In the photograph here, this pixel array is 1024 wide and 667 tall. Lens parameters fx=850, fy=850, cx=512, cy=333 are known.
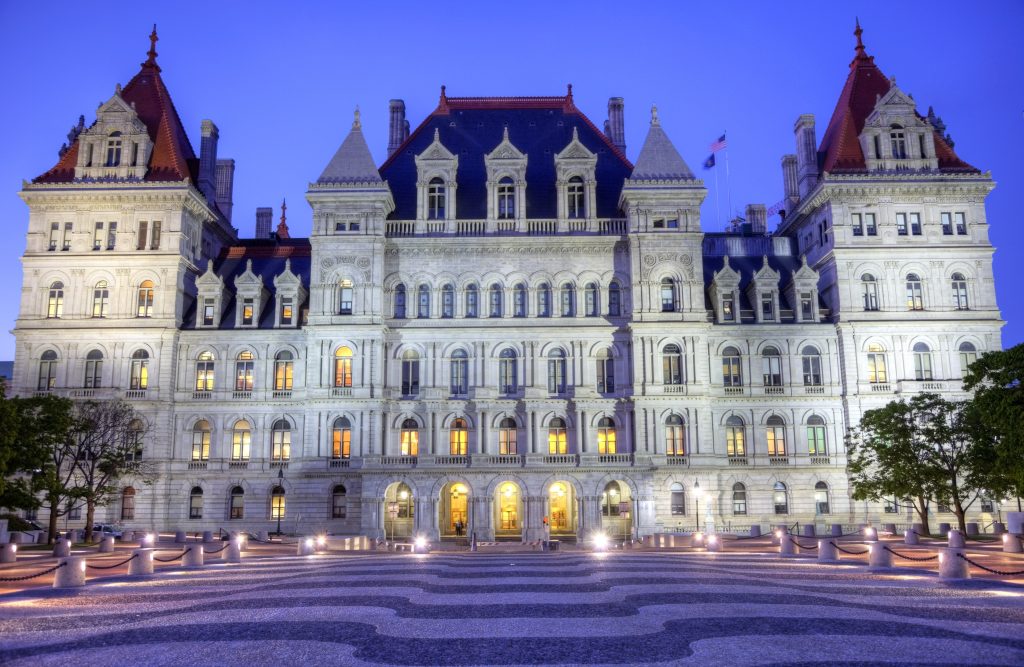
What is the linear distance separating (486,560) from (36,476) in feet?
82.3

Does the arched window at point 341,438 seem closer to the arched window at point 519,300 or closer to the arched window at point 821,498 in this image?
the arched window at point 519,300

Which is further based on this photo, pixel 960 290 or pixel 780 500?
pixel 960 290

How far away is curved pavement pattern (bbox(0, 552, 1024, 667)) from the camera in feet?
46.6

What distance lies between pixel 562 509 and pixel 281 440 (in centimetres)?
1982

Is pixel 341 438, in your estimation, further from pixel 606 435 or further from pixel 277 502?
pixel 606 435

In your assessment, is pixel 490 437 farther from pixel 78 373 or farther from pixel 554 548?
pixel 78 373

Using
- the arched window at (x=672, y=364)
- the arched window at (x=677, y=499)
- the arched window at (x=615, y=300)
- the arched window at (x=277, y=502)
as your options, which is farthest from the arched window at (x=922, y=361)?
the arched window at (x=277, y=502)

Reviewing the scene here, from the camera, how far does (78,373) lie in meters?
57.8

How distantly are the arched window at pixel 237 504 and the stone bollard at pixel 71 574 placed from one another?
33274 millimetres

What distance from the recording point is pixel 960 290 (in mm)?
58969

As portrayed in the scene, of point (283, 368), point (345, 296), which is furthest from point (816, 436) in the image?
point (283, 368)

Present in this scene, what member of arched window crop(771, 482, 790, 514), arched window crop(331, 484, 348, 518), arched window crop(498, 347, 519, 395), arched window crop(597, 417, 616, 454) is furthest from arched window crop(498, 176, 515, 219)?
arched window crop(771, 482, 790, 514)

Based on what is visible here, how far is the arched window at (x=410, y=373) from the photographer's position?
57.7 metres

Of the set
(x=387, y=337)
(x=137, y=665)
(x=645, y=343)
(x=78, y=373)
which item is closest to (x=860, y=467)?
(x=645, y=343)
